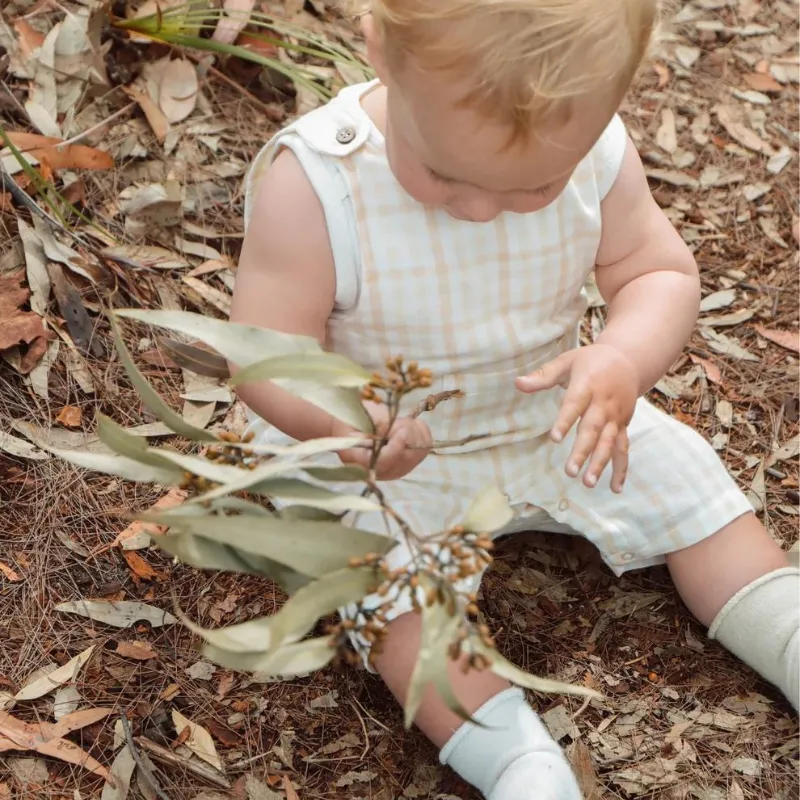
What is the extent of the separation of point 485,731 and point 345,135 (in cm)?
86

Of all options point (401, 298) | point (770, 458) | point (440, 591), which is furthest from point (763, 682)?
point (440, 591)

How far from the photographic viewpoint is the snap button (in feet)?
4.81

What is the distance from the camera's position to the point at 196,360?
49.5 inches

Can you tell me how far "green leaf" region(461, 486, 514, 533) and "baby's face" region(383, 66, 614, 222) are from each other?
381mm

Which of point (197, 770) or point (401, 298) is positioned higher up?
point (401, 298)

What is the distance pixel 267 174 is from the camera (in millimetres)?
1489

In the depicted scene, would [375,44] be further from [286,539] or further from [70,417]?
[70,417]

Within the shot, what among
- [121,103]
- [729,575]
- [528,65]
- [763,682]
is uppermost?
[528,65]

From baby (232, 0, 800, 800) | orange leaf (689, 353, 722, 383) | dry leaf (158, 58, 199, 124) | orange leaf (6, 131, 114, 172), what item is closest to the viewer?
baby (232, 0, 800, 800)

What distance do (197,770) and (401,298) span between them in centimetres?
74

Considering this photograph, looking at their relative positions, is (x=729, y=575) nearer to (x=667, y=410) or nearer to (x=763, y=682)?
(x=763, y=682)

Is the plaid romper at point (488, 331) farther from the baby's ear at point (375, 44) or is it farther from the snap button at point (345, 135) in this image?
the baby's ear at point (375, 44)

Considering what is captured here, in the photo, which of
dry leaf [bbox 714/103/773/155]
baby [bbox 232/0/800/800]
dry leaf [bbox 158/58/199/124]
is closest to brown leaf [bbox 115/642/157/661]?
baby [bbox 232/0/800/800]

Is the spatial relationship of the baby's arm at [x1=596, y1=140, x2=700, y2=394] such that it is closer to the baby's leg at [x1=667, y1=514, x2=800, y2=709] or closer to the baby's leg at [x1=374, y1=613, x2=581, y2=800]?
the baby's leg at [x1=667, y1=514, x2=800, y2=709]
